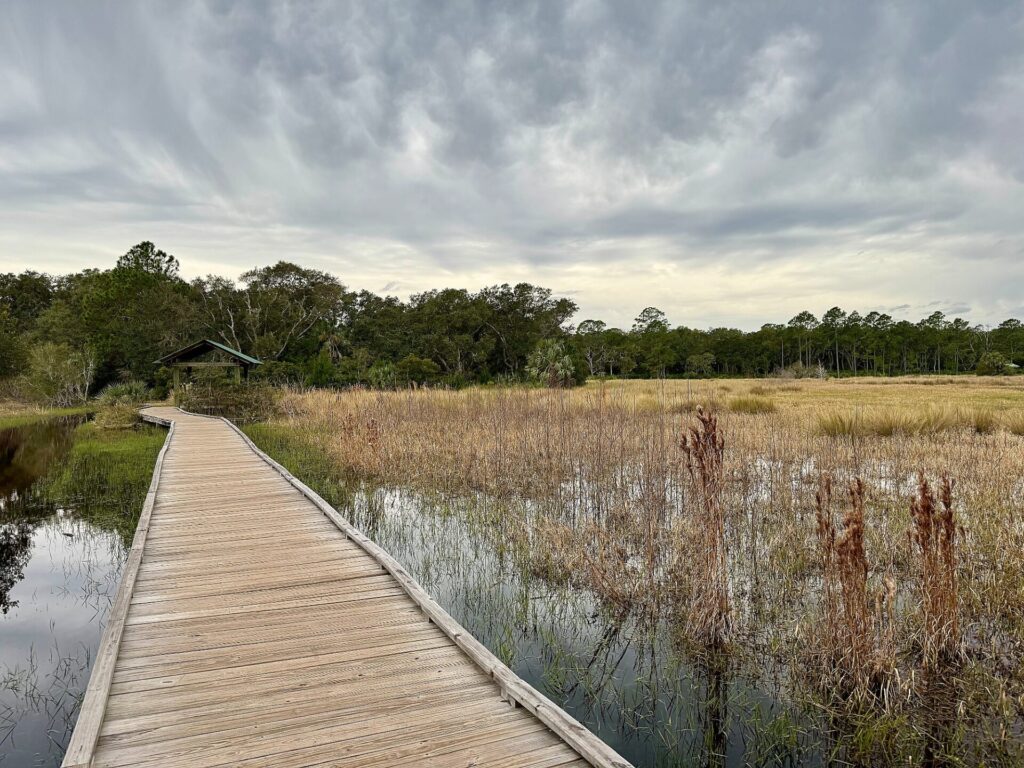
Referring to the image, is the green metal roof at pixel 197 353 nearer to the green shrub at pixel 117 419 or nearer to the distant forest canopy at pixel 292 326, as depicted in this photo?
the distant forest canopy at pixel 292 326

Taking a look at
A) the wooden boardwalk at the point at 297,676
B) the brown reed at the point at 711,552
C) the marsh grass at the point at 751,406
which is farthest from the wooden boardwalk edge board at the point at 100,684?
the marsh grass at the point at 751,406

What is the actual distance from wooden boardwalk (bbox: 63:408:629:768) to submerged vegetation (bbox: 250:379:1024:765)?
4.61ft

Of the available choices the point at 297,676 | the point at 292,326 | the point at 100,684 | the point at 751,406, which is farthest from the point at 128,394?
the point at 297,676

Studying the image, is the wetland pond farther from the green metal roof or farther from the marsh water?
the green metal roof

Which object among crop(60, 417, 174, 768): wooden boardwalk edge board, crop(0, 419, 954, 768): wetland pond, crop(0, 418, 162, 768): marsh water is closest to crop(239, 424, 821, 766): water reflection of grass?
crop(0, 419, 954, 768): wetland pond

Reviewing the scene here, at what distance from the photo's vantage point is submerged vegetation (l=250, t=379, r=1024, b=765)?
8.95 ft

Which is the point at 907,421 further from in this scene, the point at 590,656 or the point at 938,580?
the point at 590,656

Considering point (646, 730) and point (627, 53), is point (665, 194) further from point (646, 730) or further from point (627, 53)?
point (646, 730)

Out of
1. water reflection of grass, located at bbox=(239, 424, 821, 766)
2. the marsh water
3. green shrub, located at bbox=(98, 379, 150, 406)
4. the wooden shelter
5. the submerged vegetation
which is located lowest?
the marsh water

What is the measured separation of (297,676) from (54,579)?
409 centimetres

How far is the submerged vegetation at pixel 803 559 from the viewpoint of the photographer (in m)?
2.73

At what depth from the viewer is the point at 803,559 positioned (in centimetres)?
461

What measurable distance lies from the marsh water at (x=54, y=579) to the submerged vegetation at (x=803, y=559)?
313cm

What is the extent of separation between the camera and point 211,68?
12.6m
